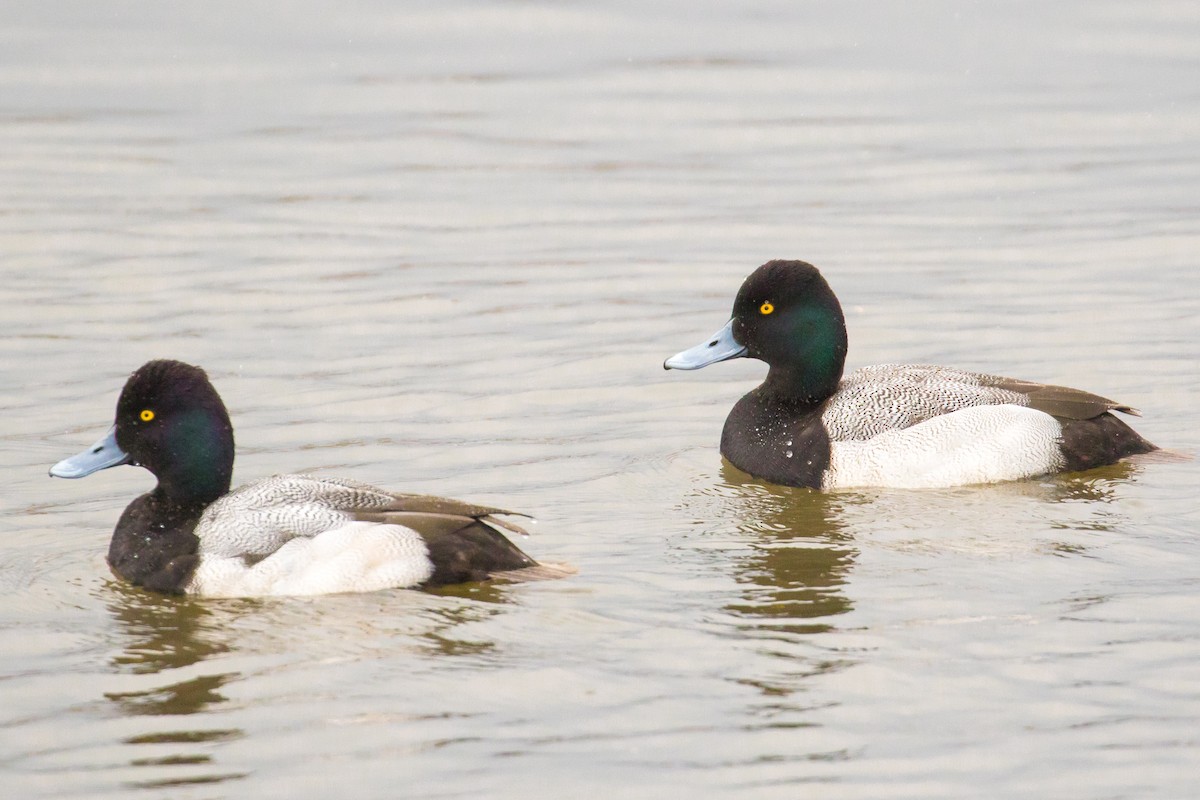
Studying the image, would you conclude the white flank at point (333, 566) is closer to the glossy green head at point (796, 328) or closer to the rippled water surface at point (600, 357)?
the rippled water surface at point (600, 357)

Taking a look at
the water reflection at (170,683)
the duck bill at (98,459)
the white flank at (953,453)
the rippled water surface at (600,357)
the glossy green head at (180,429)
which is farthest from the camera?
the white flank at (953,453)

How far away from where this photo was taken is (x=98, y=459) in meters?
8.72

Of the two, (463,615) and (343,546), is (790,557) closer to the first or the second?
(463,615)

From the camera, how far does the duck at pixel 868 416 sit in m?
9.95

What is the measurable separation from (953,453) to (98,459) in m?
4.14

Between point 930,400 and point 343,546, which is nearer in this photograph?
point 343,546

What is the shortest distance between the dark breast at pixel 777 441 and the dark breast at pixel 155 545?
306 centimetres

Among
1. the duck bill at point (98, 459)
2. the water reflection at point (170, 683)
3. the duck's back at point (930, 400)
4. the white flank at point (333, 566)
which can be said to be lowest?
the water reflection at point (170, 683)

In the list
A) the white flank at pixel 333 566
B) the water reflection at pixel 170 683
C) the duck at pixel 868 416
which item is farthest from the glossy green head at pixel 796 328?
the water reflection at pixel 170 683

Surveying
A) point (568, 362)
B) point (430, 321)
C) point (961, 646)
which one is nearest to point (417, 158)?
point (430, 321)

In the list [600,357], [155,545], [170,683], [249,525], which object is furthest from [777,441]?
[170,683]

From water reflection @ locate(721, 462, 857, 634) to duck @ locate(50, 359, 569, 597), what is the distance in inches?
36.4

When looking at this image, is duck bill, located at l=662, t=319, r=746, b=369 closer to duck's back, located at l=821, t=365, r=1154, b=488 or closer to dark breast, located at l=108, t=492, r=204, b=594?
duck's back, located at l=821, t=365, r=1154, b=488

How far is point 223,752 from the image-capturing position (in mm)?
6566
